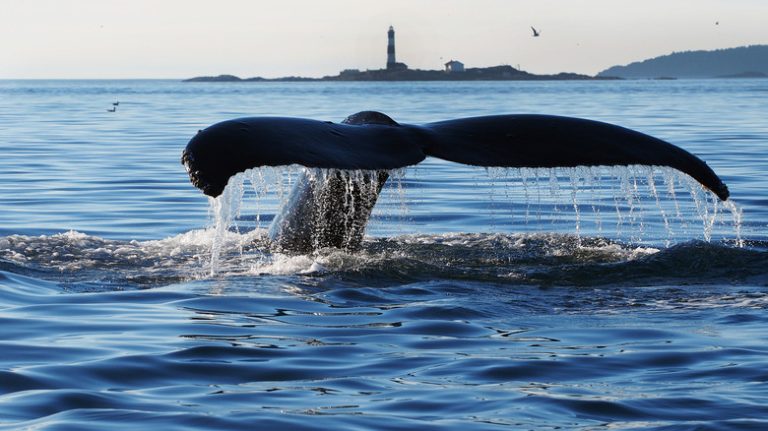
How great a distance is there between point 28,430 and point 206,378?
0.95 m

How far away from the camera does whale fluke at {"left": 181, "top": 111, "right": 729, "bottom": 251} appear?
529 cm

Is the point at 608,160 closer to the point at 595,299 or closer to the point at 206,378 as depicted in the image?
the point at 595,299

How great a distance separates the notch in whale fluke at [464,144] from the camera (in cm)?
557

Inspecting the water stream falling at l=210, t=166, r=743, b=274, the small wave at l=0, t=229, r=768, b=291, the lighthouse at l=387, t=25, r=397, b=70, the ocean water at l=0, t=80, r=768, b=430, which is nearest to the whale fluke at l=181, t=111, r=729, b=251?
the ocean water at l=0, t=80, r=768, b=430

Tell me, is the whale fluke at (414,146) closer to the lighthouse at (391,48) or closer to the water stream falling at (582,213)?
the water stream falling at (582,213)

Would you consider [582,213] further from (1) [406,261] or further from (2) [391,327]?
(2) [391,327]

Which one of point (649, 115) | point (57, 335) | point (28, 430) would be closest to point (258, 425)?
point (28, 430)

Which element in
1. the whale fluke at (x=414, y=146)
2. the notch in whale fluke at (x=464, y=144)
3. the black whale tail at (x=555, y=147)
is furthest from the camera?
the black whale tail at (x=555, y=147)

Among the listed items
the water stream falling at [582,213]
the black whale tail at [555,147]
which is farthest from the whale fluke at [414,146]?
the water stream falling at [582,213]

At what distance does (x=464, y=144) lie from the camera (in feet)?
20.4

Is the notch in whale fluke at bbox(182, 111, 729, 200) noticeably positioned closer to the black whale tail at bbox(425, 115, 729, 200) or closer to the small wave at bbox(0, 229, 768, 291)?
the black whale tail at bbox(425, 115, 729, 200)

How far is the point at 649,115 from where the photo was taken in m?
32.6

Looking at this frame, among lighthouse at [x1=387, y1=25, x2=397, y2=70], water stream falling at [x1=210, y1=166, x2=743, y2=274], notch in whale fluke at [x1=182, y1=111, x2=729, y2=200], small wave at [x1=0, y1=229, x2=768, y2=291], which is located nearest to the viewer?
notch in whale fluke at [x1=182, y1=111, x2=729, y2=200]

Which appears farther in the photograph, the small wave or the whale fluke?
the small wave
